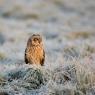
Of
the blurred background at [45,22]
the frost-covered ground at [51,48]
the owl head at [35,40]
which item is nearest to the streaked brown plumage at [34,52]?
the owl head at [35,40]

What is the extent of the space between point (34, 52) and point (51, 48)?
475 cm

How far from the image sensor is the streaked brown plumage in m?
10.1

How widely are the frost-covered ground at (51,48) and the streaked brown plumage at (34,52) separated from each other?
6.1 inches

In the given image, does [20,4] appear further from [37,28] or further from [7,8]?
[37,28]

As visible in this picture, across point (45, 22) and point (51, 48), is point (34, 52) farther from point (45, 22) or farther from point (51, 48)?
point (45, 22)

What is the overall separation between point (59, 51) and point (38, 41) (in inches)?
164

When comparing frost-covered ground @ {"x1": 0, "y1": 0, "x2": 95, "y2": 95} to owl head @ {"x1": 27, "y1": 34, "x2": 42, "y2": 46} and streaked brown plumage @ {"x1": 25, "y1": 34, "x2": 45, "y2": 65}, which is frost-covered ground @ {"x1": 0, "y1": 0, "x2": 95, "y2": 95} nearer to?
streaked brown plumage @ {"x1": 25, "y1": 34, "x2": 45, "y2": 65}

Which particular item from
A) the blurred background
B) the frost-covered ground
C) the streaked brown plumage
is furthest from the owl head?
the blurred background

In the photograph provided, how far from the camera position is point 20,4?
29.2 meters

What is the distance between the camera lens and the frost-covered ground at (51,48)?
8422mm

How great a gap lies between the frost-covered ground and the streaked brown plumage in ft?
0.51

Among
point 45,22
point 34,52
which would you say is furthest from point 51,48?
point 45,22

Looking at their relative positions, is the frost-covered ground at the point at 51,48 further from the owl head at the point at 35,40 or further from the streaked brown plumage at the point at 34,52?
the owl head at the point at 35,40

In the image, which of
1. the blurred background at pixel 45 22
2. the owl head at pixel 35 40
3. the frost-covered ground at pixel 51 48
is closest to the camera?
the frost-covered ground at pixel 51 48
